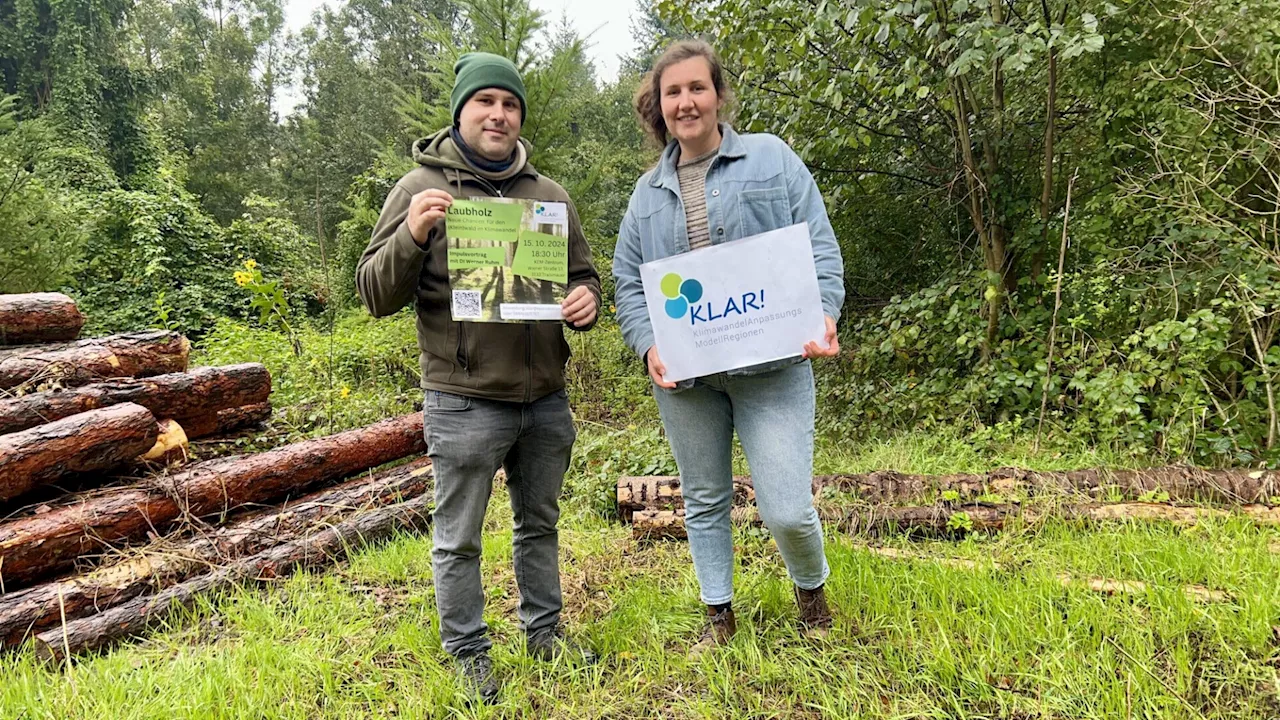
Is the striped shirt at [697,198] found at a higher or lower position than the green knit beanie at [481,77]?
lower

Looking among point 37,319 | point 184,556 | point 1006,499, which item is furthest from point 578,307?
point 37,319

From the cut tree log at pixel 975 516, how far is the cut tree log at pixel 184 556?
201 cm

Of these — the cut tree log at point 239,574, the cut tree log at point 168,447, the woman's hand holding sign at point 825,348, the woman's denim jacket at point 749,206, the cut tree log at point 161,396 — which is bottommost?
the cut tree log at point 239,574

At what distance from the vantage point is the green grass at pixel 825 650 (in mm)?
1846

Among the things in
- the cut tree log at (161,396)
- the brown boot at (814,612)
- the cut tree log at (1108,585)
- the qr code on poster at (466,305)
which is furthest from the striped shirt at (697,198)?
the cut tree log at (161,396)

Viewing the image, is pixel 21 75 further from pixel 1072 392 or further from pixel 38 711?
pixel 1072 392

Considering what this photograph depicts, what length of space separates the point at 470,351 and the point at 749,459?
0.98 m

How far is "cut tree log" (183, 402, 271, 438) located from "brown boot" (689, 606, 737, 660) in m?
4.41

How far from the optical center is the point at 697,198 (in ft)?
6.83

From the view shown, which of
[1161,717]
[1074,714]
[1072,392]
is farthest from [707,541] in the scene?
[1072,392]

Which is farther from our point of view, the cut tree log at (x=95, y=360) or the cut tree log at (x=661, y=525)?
the cut tree log at (x=95, y=360)

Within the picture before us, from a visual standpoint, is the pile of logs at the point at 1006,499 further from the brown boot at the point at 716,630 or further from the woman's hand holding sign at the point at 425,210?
the woman's hand holding sign at the point at 425,210

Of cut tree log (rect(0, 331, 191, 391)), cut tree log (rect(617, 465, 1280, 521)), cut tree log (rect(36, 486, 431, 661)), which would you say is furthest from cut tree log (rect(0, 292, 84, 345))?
cut tree log (rect(617, 465, 1280, 521))

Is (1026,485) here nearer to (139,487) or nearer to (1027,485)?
(1027,485)
